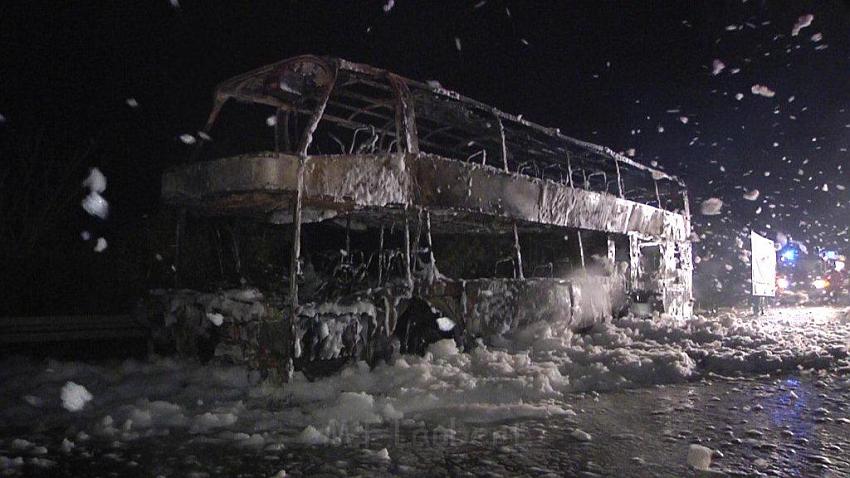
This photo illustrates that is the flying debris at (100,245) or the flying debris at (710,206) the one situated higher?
the flying debris at (710,206)

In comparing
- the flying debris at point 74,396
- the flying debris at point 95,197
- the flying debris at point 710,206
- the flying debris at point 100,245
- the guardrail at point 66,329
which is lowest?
the flying debris at point 74,396

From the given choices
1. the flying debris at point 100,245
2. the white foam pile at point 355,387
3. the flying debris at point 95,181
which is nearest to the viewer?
the white foam pile at point 355,387

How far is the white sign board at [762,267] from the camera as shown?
1827 cm

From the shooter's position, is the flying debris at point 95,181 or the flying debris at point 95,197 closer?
the flying debris at point 95,197

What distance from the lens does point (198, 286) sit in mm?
6828

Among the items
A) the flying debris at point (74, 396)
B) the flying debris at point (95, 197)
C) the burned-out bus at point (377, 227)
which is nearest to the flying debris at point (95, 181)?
the flying debris at point (95, 197)

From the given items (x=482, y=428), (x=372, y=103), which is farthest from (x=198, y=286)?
(x=482, y=428)

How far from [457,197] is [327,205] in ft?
4.61

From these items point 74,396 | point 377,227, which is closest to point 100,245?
point 377,227

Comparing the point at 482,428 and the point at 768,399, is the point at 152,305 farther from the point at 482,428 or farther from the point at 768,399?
the point at 768,399

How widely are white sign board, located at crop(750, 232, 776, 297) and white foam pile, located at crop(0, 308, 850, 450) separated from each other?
38.0ft

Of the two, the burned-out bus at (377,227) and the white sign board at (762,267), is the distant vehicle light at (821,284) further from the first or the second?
the burned-out bus at (377,227)

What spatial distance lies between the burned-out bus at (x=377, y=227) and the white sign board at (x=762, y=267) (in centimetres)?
985

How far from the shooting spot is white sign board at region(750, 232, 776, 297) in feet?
59.9
